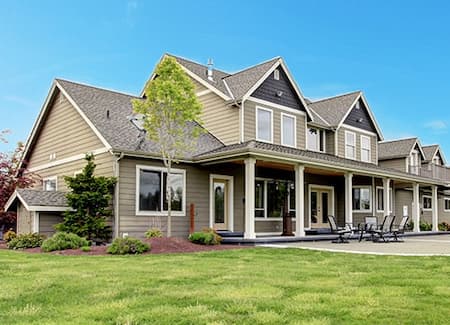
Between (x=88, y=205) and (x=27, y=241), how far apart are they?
2160 mm

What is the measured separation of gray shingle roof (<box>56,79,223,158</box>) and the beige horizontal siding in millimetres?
450

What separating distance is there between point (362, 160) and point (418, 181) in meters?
3.01

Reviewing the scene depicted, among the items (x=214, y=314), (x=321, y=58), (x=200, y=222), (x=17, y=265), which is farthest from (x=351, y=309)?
(x=321, y=58)

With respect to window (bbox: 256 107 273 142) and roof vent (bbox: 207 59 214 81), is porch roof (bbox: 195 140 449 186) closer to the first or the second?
window (bbox: 256 107 273 142)

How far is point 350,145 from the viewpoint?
79.9ft

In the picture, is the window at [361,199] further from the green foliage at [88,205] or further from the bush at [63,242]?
the bush at [63,242]

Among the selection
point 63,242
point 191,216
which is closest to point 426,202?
point 191,216

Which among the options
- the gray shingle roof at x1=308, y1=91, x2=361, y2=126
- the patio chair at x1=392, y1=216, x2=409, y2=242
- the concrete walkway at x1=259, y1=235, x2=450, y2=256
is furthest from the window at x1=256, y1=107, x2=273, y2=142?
the patio chair at x1=392, y1=216, x2=409, y2=242

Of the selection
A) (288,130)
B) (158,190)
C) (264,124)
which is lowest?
(158,190)

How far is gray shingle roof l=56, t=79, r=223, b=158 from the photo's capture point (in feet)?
52.4

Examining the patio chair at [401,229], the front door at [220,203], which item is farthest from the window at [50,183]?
the patio chair at [401,229]

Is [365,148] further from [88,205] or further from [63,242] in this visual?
[63,242]

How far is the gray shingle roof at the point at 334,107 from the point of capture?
78.1ft

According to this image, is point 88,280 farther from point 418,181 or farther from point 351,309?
point 418,181
